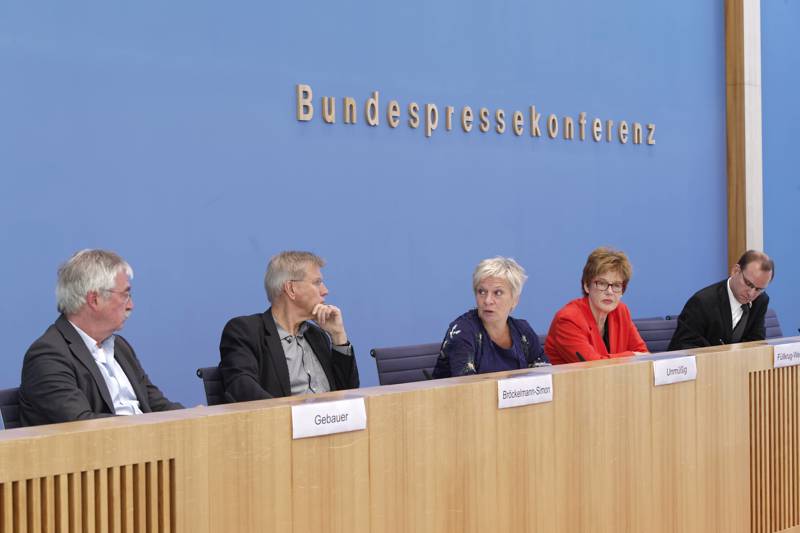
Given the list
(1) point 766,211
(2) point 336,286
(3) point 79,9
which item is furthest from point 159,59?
(1) point 766,211

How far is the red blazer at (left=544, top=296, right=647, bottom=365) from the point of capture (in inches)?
170

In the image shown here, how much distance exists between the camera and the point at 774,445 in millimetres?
3498

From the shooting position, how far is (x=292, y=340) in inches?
150

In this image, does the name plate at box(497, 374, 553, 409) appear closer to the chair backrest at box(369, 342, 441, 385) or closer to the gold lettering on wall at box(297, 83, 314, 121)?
the chair backrest at box(369, 342, 441, 385)

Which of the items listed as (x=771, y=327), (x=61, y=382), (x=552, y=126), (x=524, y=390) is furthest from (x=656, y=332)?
(x=61, y=382)

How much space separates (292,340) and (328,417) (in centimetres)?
161

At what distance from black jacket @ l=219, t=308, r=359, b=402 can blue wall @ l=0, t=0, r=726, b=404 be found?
785 mm

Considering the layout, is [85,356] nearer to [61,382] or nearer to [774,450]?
[61,382]

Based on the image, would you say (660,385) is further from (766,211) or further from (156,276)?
(766,211)

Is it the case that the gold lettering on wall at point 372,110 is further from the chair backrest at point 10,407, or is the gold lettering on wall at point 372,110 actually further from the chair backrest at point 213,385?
the chair backrest at point 10,407

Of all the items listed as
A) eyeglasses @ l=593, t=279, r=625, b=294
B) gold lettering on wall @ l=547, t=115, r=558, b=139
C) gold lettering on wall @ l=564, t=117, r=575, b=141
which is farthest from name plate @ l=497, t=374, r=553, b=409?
gold lettering on wall @ l=564, t=117, r=575, b=141

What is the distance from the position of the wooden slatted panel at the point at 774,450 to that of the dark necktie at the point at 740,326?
1650 millimetres

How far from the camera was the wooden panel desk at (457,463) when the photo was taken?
1846 millimetres

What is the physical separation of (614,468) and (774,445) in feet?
2.90
